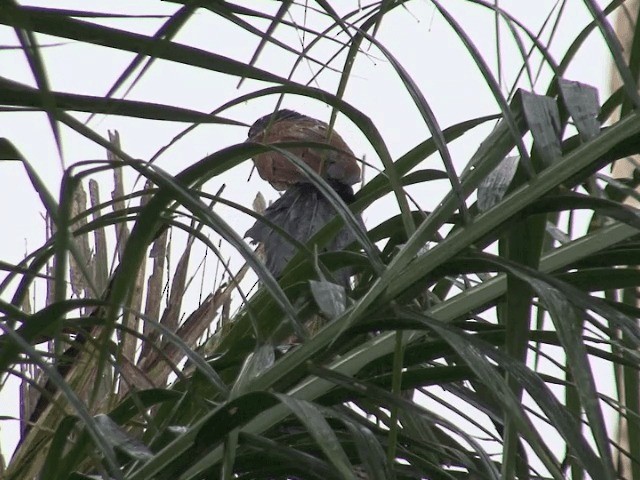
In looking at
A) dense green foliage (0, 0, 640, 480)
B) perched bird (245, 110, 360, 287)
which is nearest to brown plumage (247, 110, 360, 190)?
perched bird (245, 110, 360, 287)

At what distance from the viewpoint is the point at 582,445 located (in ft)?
0.99

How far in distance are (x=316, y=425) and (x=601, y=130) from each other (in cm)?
17

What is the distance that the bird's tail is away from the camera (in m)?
1.26

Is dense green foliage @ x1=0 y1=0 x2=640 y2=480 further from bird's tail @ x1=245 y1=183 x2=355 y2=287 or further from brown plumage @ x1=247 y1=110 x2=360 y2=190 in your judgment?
bird's tail @ x1=245 y1=183 x2=355 y2=287

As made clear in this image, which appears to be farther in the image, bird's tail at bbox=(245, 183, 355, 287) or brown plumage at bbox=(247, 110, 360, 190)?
bird's tail at bbox=(245, 183, 355, 287)

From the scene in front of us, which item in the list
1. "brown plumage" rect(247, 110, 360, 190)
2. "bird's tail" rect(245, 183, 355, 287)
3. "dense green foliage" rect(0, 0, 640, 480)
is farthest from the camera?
"bird's tail" rect(245, 183, 355, 287)

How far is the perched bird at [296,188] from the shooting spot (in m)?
1.17

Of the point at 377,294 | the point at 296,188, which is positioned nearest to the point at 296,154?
the point at 296,188

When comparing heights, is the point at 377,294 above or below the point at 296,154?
below

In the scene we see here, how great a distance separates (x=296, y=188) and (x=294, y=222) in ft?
0.26

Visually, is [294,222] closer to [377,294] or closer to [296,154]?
[296,154]

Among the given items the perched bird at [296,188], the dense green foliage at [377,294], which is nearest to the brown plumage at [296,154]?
the perched bird at [296,188]

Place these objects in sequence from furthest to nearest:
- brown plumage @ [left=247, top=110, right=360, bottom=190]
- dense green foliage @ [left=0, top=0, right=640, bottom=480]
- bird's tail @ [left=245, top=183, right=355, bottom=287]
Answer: bird's tail @ [left=245, top=183, right=355, bottom=287] < brown plumage @ [left=247, top=110, right=360, bottom=190] < dense green foliage @ [left=0, top=0, right=640, bottom=480]

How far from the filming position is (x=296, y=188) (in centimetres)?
139
